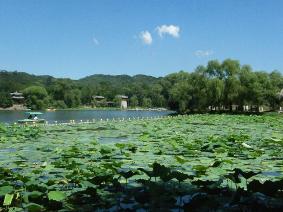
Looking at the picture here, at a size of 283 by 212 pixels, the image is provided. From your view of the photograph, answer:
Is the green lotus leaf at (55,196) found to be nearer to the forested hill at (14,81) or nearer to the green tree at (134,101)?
the forested hill at (14,81)

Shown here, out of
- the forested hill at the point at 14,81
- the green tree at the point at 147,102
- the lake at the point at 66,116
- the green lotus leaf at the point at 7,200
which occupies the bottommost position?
the lake at the point at 66,116

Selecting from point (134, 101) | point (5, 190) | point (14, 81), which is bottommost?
point (5, 190)

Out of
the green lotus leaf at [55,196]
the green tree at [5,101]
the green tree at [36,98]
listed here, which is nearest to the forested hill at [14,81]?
the green tree at [5,101]

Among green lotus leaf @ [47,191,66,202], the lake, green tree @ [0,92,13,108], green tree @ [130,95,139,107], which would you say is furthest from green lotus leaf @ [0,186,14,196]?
green tree @ [130,95,139,107]

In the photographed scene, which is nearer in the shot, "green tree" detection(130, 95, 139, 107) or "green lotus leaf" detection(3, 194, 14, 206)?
"green lotus leaf" detection(3, 194, 14, 206)

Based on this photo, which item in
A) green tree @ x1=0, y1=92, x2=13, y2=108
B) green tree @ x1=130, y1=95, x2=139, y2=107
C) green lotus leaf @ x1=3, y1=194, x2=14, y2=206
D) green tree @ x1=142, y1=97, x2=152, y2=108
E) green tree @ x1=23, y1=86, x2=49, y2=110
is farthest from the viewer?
green tree @ x1=130, y1=95, x2=139, y2=107

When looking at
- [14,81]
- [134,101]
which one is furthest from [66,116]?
[14,81]

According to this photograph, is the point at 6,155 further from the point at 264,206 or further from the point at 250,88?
the point at 250,88

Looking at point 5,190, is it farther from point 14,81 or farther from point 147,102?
point 14,81

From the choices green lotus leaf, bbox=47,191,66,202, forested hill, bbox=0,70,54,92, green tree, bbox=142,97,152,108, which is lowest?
green lotus leaf, bbox=47,191,66,202

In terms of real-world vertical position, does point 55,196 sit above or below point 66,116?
above

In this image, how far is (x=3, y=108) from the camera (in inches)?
4803

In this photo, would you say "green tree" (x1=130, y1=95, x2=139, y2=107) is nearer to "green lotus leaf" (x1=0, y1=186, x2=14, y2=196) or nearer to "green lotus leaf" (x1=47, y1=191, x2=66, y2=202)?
"green lotus leaf" (x1=0, y1=186, x2=14, y2=196)

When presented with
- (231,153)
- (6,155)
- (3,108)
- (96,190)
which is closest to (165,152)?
(231,153)
